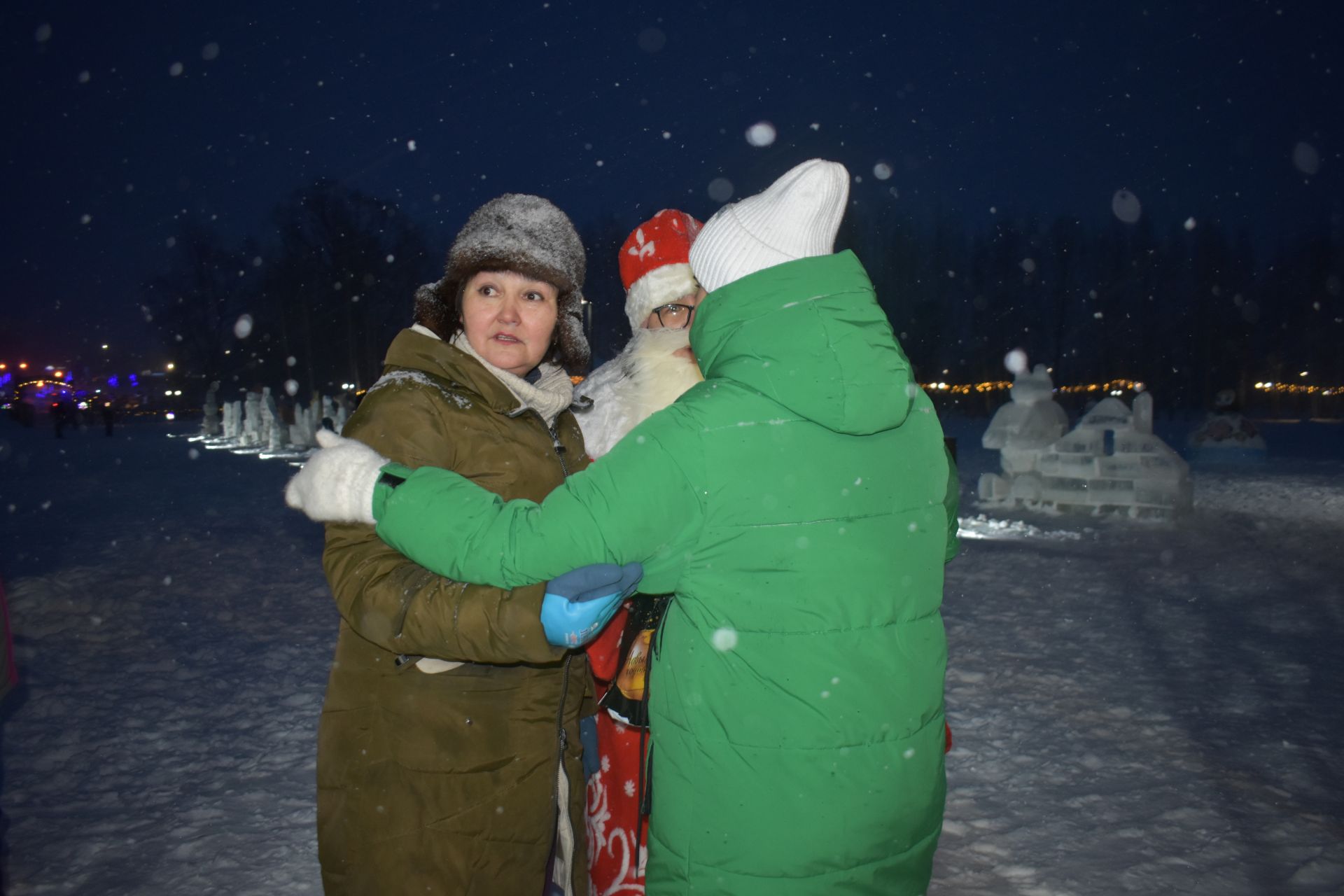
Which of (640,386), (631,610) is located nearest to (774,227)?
(631,610)

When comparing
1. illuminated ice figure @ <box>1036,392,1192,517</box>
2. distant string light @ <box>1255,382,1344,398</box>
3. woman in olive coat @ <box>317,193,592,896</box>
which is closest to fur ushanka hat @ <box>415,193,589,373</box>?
woman in olive coat @ <box>317,193,592,896</box>

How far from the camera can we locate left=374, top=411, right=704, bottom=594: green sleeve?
4.66 ft

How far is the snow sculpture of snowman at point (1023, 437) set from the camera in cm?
1270

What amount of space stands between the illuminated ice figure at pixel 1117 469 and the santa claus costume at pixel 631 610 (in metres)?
10.3

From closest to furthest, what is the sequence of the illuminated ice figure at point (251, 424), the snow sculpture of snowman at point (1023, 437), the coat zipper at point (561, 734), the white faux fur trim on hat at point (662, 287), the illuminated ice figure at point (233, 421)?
the coat zipper at point (561, 734), the white faux fur trim on hat at point (662, 287), the snow sculpture of snowman at point (1023, 437), the illuminated ice figure at point (251, 424), the illuminated ice figure at point (233, 421)

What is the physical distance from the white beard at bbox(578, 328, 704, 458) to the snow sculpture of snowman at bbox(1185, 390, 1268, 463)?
71.0 ft

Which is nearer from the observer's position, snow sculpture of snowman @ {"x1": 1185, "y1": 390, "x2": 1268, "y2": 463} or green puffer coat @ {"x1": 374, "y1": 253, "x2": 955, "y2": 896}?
green puffer coat @ {"x1": 374, "y1": 253, "x2": 955, "y2": 896}

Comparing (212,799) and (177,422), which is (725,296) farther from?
(177,422)

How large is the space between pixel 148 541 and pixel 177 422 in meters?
45.6


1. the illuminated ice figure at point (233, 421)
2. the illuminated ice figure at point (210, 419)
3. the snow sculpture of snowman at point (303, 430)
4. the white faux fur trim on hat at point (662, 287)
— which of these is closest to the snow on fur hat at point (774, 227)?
the white faux fur trim on hat at point (662, 287)

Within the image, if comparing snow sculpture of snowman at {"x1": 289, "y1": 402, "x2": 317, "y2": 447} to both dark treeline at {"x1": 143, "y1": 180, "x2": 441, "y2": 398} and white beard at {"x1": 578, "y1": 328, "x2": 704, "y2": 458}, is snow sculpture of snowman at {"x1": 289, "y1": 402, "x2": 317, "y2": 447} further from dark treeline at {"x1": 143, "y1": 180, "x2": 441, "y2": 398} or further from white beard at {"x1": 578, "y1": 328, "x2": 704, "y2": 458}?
white beard at {"x1": 578, "y1": 328, "x2": 704, "y2": 458}

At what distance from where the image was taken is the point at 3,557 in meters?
9.03

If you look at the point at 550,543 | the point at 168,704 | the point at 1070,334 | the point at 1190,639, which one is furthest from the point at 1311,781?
the point at 1070,334

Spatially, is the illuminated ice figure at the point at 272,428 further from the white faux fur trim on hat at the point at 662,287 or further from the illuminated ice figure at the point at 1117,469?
the white faux fur trim on hat at the point at 662,287
